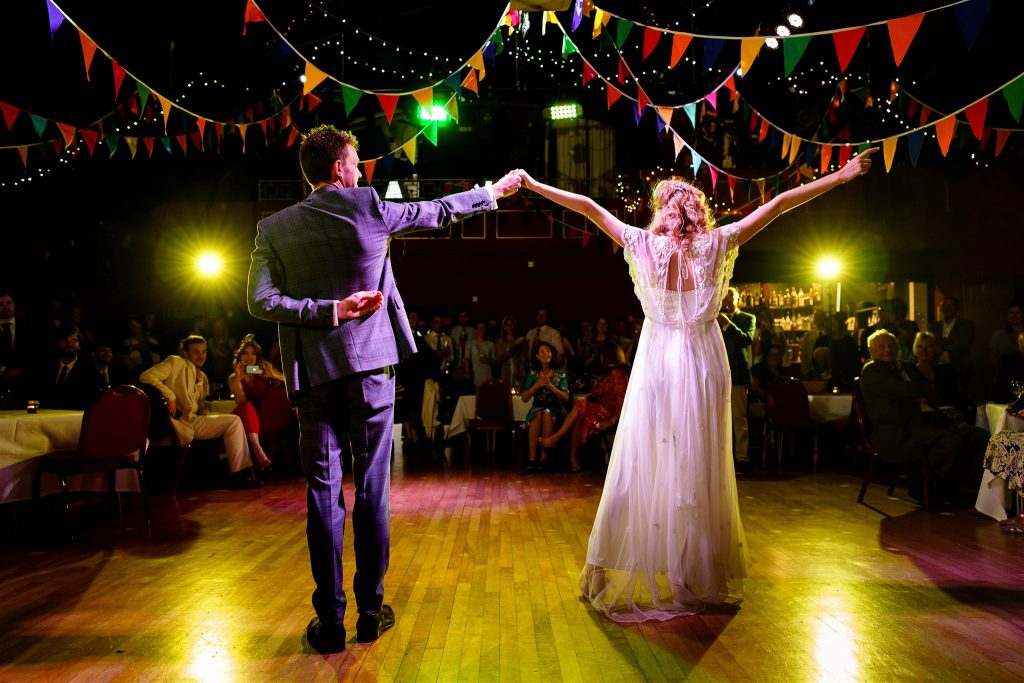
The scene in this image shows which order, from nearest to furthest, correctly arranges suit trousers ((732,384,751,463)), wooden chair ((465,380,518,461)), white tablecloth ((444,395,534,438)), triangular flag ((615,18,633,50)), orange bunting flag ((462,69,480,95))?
triangular flag ((615,18,633,50))
orange bunting flag ((462,69,480,95))
suit trousers ((732,384,751,463))
wooden chair ((465,380,518,461))
white tablecloth ((444,395,534,438))

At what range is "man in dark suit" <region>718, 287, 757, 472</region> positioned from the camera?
7.10 m

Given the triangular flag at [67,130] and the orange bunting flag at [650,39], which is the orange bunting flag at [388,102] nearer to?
the orange bunting flag at [650,39]

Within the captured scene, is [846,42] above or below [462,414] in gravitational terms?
above

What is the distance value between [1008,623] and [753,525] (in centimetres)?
212

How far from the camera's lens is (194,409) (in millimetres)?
6746

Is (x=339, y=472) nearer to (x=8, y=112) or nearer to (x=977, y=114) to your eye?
(x=8, y=112)

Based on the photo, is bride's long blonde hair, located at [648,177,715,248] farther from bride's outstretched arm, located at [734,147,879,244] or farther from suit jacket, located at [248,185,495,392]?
suit jacket, located at [248,185,495,392]

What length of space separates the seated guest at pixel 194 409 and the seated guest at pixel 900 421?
16.2 feet

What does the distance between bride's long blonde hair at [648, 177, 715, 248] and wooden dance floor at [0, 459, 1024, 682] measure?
4.83 feet

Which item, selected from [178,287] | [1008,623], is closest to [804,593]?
[1008,623]

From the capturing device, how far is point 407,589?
11.5 feet

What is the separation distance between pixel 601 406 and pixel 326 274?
548 cm

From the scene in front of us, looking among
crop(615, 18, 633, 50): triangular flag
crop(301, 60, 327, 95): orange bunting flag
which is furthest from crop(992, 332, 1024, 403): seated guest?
crop(301, 60, 327, 95): orange bunting flag

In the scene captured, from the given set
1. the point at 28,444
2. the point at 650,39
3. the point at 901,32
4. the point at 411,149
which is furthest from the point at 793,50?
the point at 28,444
